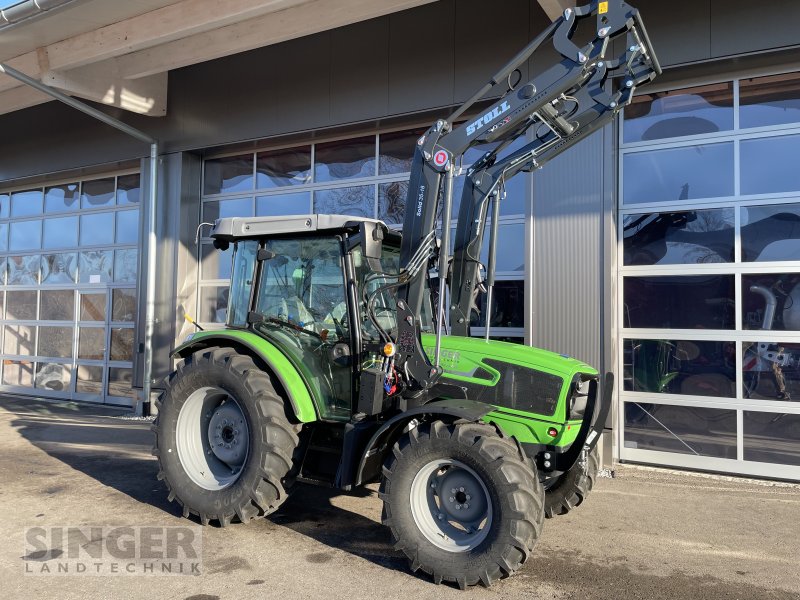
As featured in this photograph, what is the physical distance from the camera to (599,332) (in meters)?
6.83

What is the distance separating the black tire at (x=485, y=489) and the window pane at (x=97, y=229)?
9413 mm

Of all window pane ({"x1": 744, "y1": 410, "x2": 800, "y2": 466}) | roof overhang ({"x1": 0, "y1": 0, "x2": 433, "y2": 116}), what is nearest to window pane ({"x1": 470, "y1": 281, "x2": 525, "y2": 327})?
window pane ({"x1": 744, "y1": 410, "x2": 800, "y2": 466})

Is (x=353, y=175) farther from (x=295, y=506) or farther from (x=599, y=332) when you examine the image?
(x=295, y=506)

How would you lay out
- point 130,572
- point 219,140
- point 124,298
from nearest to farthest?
point 130,572 → point 219,140 → point 124,298

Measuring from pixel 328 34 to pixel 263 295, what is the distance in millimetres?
5247

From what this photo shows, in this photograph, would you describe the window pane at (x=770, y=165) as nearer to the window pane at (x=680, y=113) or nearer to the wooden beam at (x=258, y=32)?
the window pane at (x=680, y=113)

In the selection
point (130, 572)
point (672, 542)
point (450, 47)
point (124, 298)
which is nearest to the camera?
point (130, 572)

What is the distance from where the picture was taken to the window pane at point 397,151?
859cm

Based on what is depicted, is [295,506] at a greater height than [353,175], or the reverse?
[353,175]

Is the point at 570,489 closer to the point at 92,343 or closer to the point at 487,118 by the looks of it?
the point at 487,118

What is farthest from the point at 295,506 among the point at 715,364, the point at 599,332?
the point at 715,364

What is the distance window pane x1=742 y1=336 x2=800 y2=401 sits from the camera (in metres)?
6.42

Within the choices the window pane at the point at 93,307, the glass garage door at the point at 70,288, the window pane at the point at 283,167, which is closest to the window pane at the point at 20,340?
the glass garage door at the point at 70,288

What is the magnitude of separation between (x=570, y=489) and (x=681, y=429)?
306cm
